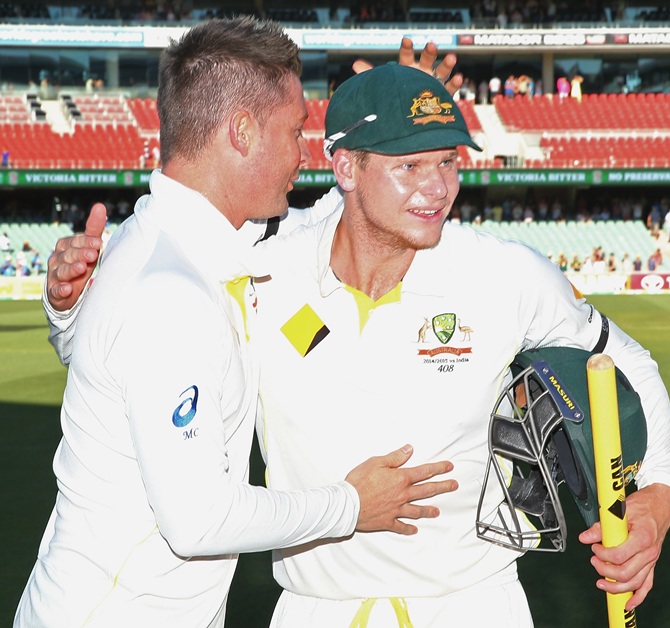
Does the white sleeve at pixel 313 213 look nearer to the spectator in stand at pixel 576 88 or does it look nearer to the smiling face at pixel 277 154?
the smiling face at pixel 277 154

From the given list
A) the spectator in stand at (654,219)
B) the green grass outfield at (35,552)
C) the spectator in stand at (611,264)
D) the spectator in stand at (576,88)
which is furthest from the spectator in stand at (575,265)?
the green grass outfield at (35,552)

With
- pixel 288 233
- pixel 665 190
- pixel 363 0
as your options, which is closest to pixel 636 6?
pixel 665 190

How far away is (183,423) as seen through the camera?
2172 mm

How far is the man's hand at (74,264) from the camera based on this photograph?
2.80m

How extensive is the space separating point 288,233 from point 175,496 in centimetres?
131

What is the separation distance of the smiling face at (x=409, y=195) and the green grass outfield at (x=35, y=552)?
2878mm

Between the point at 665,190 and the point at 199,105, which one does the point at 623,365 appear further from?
the point at 665,190

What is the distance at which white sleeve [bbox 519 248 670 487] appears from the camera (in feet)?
9.11

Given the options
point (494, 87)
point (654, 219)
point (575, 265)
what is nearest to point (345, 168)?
point (575, 265)

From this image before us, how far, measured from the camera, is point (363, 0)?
121 feet

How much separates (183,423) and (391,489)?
2.31 ft

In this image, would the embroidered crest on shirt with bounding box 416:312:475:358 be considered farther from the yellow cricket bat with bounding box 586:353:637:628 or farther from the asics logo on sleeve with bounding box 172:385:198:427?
the asics logo on sleeve with bounding box 172:385:198:427

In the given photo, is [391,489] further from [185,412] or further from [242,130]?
[242,130]

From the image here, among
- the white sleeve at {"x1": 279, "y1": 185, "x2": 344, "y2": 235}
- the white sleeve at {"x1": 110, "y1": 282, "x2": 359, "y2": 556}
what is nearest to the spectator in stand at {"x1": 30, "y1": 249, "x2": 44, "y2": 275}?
the white sleeve at {"x1": 279, "y1": 185, "x2": 344, "y2": 235}
